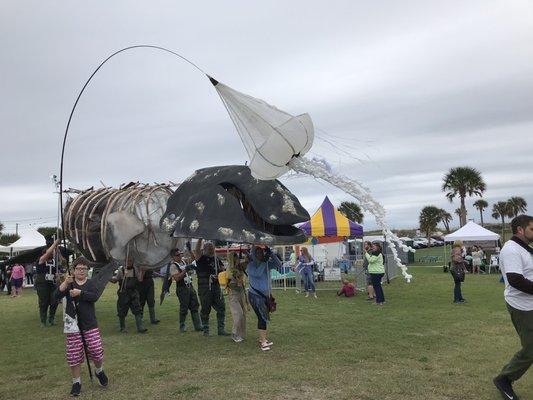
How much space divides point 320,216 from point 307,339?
781 cm

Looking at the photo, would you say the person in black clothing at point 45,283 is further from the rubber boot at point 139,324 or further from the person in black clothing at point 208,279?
the person in black clothing at point 208,279

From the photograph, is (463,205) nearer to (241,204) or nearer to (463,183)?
(463,183)

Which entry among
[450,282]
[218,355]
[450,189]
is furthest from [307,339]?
[450,189]

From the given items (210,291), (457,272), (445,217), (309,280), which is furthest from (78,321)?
(445,217)

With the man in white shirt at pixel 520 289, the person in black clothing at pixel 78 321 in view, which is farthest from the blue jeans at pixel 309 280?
the man in white shirt at pixel 520 289

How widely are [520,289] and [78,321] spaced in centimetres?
446

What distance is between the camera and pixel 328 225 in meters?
14.7

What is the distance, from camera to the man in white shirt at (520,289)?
4285 millimetres

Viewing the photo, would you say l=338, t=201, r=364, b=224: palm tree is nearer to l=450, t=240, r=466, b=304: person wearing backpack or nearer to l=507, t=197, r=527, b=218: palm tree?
l=450, t=240, r=466, b=304: person wearing backpack

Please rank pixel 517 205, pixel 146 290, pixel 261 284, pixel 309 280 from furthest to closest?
pixel 517 205, pixel 309 280, pixel 146 290, pixel 261 284

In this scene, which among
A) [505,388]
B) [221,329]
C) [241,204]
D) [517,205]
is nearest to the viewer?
[505,388]

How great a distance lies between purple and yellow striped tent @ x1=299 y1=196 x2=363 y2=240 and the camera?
14578mm

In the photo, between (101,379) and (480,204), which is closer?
(101,379)

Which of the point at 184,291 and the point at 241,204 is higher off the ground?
the point at 241,204
